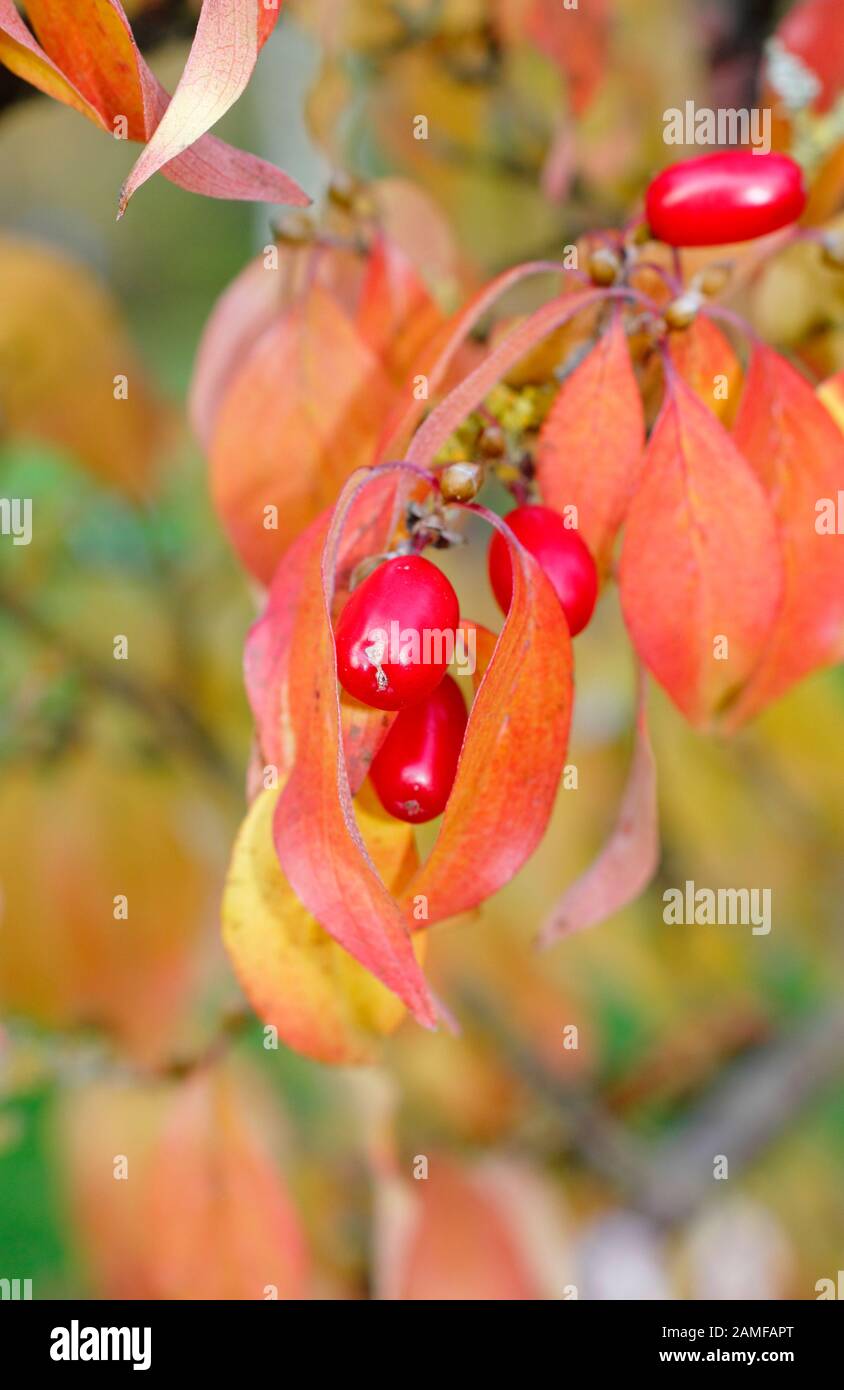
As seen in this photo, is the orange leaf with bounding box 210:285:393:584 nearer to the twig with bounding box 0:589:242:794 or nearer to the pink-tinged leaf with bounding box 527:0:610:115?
the pink-tinged leaf with bounding box 527:0:610:115

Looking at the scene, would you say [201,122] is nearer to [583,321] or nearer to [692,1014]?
[583,321]

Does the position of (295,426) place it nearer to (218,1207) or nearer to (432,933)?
(432,933)

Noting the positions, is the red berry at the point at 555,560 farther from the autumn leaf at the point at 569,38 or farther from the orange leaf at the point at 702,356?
the autumn leaf at the point at 569,38

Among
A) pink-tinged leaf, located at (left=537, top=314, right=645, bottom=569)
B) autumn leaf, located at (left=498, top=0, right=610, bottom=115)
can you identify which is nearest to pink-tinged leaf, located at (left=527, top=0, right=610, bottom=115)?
autumn leaf, located at (left=498, top=0, right=610, bottom=115)

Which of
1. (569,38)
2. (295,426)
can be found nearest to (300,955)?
(295,426)

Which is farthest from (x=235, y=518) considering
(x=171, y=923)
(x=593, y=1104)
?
(x=593, y=1104)

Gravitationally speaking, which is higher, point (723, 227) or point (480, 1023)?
point (723, 227)

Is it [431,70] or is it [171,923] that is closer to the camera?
[431,70]

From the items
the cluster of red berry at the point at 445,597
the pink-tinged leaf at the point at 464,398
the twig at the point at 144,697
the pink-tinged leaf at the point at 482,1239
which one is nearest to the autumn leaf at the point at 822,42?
the cluster of red berry at the point at 445,597
